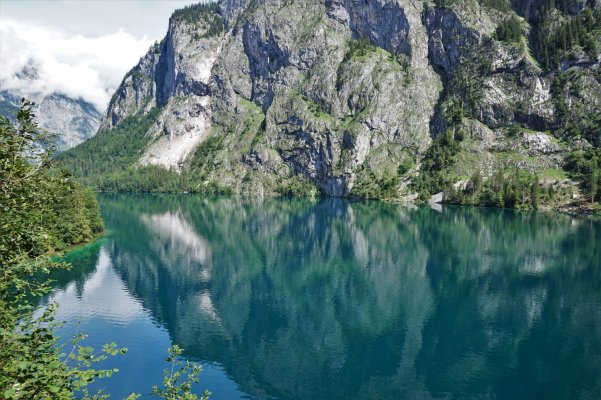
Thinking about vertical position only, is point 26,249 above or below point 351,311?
above

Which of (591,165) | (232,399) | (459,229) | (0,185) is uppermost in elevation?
(591,165)

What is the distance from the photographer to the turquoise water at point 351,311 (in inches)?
1678

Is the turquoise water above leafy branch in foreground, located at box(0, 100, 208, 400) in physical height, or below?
below

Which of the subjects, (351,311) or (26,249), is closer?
(26,249)

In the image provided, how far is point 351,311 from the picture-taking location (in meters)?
63.7

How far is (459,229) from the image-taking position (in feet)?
448

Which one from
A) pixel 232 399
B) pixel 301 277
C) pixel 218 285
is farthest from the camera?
pixel 301 277

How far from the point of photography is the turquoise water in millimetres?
42625

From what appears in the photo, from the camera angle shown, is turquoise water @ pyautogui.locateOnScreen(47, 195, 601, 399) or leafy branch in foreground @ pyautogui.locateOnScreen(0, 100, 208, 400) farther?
turquoise water @ pyautogui.locateOnScreen(47, 195, 601, 399)

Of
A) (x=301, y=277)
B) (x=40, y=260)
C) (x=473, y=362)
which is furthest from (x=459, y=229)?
(x=40, y=260)

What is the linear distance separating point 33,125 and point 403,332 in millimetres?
50199

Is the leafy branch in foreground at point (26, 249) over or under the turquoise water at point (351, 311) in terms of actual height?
over

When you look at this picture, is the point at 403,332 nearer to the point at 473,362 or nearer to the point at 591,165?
the point at 473,362

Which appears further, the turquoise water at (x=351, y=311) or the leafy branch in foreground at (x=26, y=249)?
the turquoise water at (x=351, y=311)
